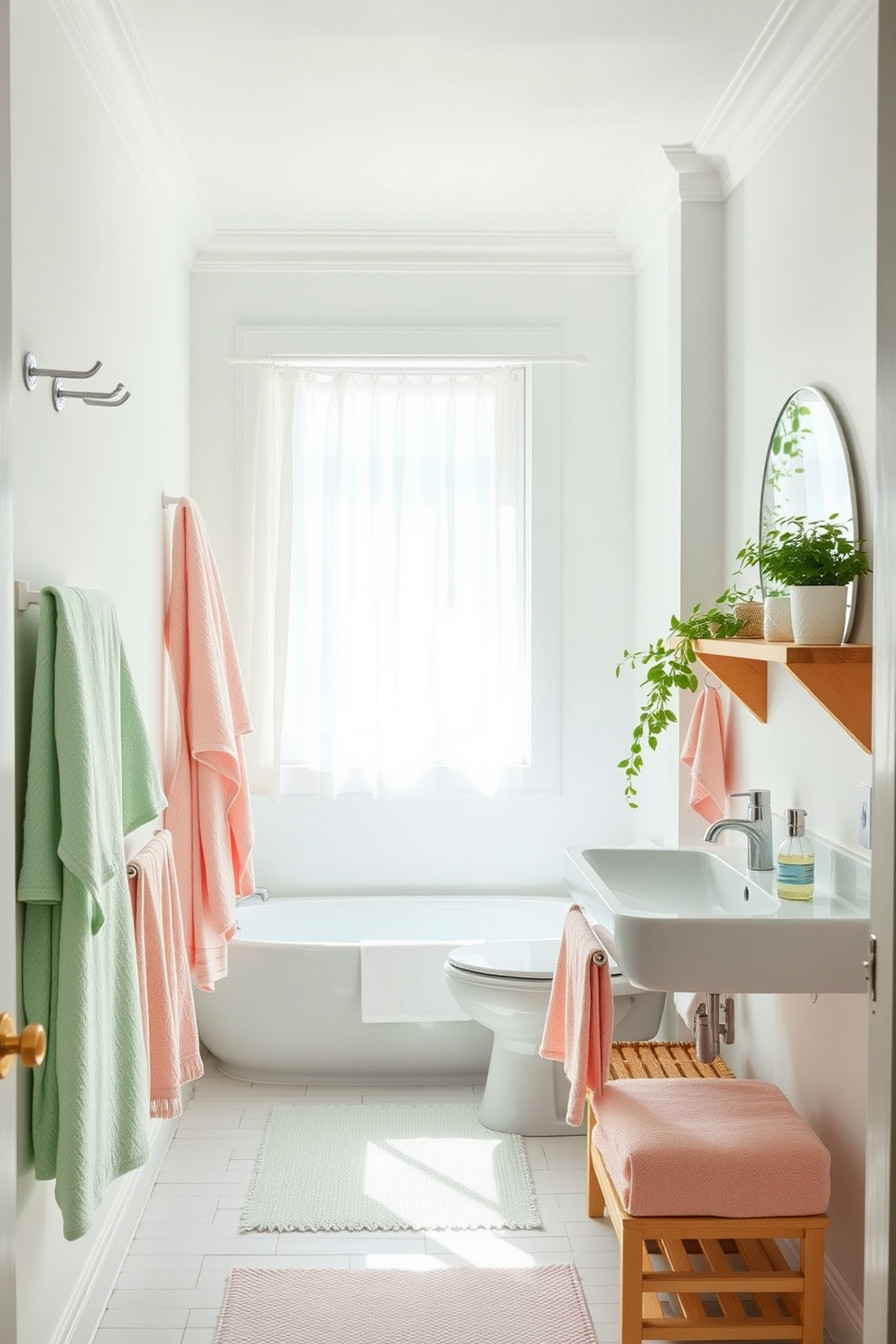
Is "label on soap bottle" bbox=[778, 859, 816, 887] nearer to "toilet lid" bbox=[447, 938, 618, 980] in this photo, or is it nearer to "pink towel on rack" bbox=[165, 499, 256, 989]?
"toilet lid" bbox=[447, 938, 618, 980]

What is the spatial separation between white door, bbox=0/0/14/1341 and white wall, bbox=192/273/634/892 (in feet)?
9.07

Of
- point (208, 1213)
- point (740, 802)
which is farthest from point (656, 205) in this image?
point (208, 1213)

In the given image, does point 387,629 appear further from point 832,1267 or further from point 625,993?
point 832,1267

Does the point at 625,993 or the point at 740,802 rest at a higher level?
Result: the point at 740,802

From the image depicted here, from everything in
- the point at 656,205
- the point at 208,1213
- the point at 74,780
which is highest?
the point at 656,205

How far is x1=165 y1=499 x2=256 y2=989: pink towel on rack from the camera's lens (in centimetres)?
311

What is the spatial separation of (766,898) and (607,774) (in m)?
1.82

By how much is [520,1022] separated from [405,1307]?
2.94 ft

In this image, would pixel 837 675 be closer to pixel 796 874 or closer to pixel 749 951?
pixel 796 874

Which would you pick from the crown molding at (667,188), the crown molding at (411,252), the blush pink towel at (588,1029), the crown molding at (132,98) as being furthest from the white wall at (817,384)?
the crown molding at (132,98)

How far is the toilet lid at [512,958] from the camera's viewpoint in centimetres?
317

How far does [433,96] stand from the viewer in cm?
288

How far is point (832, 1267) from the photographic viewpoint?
7.89 feet

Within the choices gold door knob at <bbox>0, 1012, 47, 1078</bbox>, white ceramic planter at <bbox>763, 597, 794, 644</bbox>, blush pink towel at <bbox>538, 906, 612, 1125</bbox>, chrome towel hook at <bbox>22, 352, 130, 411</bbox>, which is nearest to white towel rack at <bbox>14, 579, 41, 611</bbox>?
chrome towel hook at <bbox>22, 352, 130, 411</bbox>
